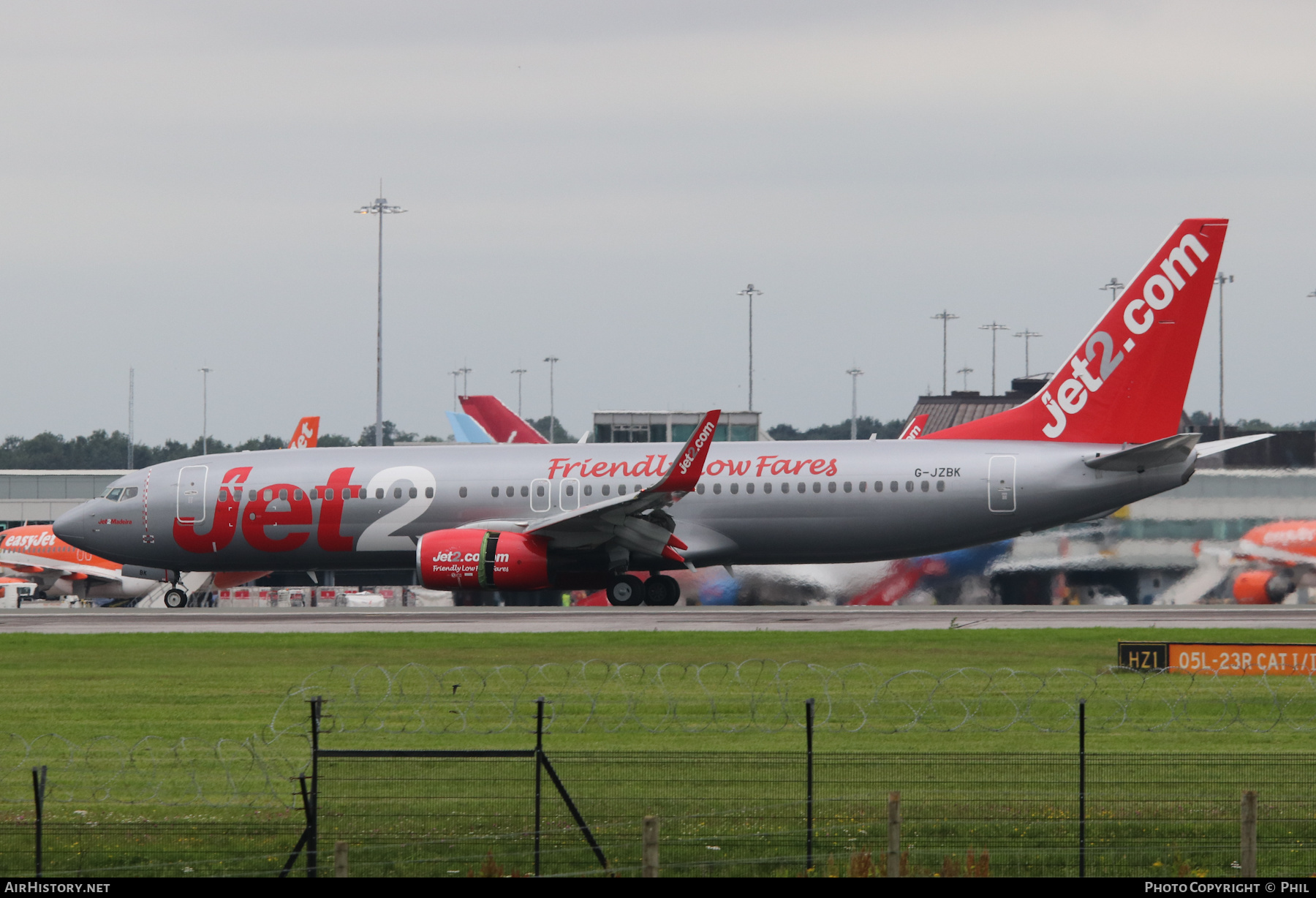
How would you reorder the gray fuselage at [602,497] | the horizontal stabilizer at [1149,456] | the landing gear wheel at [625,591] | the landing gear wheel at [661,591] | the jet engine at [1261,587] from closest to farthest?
the horizontal stabilizer at [1149,456], the gray fuselage at [602,497], the landing gear wheel at [625,591], the landing gear wheel at [661,591], the jet engine at [1261,587]

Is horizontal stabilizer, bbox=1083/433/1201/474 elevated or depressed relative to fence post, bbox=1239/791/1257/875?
elevated

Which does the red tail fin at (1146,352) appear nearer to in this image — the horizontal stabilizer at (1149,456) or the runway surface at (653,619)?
the horizontal stabilizer at (1149,456)

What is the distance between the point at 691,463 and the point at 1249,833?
940 inches

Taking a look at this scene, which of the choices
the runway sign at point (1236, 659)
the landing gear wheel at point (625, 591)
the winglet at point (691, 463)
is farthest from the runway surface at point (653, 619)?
the runway sign at point (1236, 659)

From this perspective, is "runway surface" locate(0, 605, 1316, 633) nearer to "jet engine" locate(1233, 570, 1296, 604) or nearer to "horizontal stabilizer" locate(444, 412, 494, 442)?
"jet engine" locate(1233, 570, 1296, 604)

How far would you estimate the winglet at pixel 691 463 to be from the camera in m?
33.8

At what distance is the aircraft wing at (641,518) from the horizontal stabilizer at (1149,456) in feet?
28.2

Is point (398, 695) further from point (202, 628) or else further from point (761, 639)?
point (202, 628)

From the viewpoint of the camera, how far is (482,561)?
115 feet

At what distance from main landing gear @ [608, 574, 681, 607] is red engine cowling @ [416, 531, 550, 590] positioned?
86.6 inches

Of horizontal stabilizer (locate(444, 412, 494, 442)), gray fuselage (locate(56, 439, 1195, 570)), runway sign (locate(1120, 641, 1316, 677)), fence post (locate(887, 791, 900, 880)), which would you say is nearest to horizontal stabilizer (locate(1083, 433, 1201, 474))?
gray fuselage (locate(56, 439, 1195, 570))

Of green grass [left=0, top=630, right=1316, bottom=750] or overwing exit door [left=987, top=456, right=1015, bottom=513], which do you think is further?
overwing exit door [left=987, top=456, right=1015, bottom=513]

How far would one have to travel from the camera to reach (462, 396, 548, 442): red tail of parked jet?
59375mm

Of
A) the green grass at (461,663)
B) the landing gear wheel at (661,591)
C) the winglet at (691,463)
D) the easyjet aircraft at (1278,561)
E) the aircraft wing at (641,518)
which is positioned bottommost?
the green grass at (461,663)
